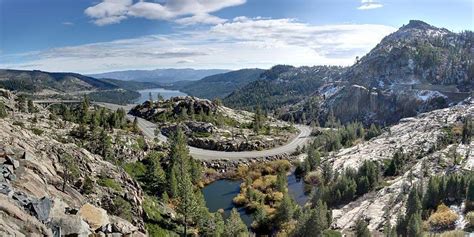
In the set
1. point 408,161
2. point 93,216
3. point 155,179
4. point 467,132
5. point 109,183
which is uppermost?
point 93,216

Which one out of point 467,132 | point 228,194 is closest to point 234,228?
point 228,194

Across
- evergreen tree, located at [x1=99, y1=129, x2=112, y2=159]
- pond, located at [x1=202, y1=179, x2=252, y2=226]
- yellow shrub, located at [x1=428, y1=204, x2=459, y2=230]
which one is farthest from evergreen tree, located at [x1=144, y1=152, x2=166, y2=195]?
yellow shrub, located at [x1=428, y1=204, x2=459, y2=230]

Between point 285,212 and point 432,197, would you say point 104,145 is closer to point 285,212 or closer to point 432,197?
point 285,212

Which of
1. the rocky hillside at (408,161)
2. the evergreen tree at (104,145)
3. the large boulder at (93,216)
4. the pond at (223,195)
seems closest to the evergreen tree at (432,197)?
the rocky hillside at (408,161)

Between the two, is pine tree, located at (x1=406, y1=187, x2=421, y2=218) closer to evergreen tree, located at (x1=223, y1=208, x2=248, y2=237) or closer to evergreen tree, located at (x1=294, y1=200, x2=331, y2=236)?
evergreen tree, located at (x1=294, y1=200, x2=331, y2=236)

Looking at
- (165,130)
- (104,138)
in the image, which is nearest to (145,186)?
(104,138)

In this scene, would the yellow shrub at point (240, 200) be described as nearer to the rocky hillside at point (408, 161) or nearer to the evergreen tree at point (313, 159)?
the rocky hillside at point (408, 161)
